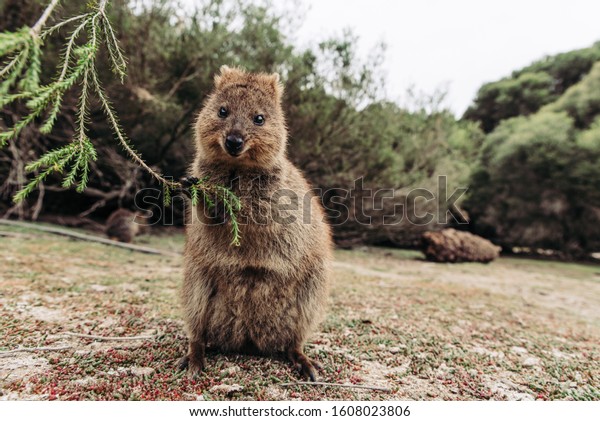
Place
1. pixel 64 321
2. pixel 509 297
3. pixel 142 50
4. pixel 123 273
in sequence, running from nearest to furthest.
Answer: pixel 64 321 → pixel 123 273 → pixel 509 297 → pixel 142 50

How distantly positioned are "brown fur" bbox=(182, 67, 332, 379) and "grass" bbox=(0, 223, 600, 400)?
180 mm

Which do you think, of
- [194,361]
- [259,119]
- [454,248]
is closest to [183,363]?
[194,361]

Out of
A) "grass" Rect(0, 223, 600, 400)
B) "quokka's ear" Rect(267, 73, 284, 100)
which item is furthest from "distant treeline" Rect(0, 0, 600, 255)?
"quokka's ear" Rect(267, 73, 284, 100)

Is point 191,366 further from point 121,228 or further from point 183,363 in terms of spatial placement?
point 121,228

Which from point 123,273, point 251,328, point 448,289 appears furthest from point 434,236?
point 251,328

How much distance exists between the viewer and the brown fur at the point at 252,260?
8.05 feet

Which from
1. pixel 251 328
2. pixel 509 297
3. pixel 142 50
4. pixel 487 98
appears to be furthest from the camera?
pixel 487 98

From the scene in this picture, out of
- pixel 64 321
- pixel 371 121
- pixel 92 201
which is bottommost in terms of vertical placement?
pixel 64 321

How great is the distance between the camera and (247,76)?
2.93m

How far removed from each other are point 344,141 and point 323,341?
623cm

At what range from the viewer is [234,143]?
7.90ft

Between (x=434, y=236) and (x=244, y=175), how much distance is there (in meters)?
7.61

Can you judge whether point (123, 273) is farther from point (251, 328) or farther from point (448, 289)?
A: point (448, 289)

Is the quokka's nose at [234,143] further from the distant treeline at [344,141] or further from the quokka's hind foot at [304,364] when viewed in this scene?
the distant treeline at [344,141]
